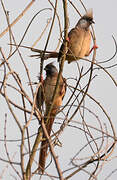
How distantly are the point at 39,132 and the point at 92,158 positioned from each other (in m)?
0.46

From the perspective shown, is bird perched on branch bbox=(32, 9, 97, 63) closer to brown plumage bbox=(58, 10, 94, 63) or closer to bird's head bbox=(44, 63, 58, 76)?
brown plumage bbox=(58, 10, 94, 63)

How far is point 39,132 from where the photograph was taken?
2.88 meters

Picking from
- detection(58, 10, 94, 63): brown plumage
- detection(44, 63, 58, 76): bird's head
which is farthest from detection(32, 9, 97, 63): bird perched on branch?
detection(44, 63, 58, 76): bird's head

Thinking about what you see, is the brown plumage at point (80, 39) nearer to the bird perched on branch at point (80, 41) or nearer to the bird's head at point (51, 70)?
the bird perched on branch at point (80, 41)

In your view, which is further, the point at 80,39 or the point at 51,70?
the point at 51,70

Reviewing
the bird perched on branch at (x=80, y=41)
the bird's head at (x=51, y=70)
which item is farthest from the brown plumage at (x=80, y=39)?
the bird's head at (x=51, y=70)

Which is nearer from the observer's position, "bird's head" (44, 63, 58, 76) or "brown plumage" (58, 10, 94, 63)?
"brown plumage" (58, 10, 94, 63)

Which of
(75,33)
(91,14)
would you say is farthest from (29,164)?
(91,14)

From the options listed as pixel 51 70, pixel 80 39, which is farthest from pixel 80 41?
pixel 51 70

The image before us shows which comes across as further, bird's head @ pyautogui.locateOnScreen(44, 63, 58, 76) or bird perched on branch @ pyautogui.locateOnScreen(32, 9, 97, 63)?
bird's head @ pyautogui.locateOnScreen(44, 63, 58, 76)

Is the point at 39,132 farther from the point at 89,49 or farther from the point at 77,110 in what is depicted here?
the point at 89,49

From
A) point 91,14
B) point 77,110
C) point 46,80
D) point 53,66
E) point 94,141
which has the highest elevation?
point 91,14

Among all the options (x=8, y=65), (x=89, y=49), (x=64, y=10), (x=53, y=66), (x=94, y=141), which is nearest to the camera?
(x=8, y=65)

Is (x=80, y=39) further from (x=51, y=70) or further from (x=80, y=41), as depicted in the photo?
(x=51, y=70)
